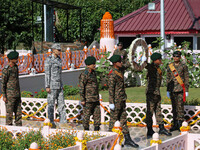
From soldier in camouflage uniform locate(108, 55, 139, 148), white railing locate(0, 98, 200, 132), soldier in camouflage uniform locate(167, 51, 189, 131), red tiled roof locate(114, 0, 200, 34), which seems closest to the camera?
soldier in camouflage uniform locate(108, 55, 139, 148)

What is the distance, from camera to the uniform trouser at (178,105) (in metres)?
11.6

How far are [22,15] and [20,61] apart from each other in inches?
802

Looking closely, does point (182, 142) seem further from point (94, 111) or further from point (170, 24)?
point (170, 24)

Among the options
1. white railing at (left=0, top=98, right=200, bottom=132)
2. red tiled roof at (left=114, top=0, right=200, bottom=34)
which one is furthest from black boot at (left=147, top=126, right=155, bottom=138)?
red tiled roof at (left=114, top=0, right=200, bottom=34)

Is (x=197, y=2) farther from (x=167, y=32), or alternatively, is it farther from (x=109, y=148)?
(x=109, y=148)

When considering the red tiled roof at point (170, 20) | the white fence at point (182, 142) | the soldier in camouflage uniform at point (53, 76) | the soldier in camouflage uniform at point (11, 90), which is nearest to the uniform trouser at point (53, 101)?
the soldier in camouflage uniform at point (53, 76)

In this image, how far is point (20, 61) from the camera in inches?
766

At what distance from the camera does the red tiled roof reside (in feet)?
99.1

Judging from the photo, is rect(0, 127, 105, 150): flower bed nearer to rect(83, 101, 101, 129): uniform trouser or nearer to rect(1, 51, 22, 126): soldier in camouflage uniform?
rect(83, 101, 101, 129): uniform trouser

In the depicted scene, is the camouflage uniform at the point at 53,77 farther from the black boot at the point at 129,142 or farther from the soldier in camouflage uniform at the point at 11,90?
the black boot at the point at 129,142

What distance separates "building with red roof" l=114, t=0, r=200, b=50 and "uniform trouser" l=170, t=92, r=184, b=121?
1851 cm

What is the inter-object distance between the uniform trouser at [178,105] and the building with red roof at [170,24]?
1851cm

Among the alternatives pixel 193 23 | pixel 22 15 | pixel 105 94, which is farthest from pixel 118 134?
pixel 22 15

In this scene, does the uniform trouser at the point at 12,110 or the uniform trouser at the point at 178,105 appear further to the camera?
the uniform trouser at the point at 178,105
